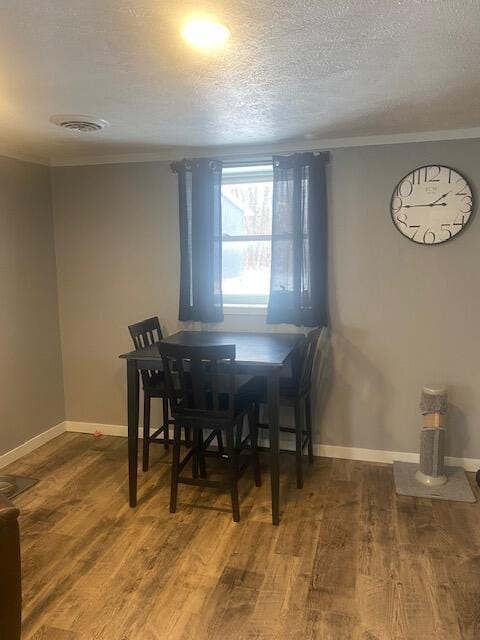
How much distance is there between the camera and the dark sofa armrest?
4.45 ft

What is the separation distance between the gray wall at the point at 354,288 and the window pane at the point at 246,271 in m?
0.20

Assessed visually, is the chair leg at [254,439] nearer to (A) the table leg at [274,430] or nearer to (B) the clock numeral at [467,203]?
(A) the table leg at [274,430]

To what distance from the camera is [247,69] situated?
197 cm

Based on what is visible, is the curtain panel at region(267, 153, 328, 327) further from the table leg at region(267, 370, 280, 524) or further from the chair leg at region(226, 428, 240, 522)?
the chair leg at region(226, 428, 240, 522)

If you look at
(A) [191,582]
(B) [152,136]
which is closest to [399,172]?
(B) [152,136]

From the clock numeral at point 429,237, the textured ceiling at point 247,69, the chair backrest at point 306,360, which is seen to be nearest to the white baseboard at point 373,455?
the chair backrest at point 306,360

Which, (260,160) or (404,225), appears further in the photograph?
(260,160)

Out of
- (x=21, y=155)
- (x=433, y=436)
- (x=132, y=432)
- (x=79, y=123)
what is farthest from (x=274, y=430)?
(x=21, y=155)

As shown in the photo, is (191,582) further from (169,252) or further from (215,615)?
(169,252)

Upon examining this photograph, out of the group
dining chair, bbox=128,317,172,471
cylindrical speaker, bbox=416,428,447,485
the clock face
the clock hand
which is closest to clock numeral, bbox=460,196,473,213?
Result: the clock face

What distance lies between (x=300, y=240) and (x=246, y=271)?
1.72ft

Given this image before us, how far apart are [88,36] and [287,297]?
2.16 m

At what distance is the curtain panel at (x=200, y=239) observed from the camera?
3.50 metres

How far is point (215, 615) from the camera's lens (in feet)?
6.68
